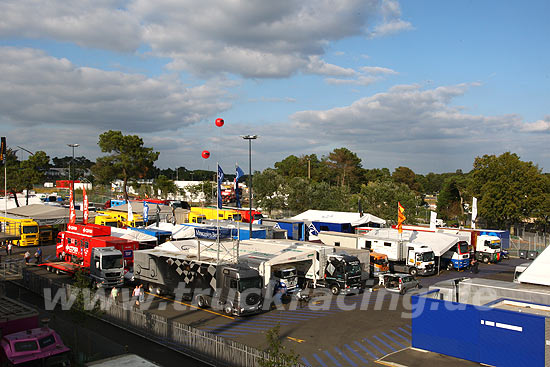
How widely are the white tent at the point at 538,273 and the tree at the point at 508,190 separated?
39.3 m

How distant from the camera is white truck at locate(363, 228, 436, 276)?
3366 centimetres

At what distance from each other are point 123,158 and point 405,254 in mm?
57447

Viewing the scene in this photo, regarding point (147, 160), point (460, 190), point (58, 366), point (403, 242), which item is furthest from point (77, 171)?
point (58, 366)

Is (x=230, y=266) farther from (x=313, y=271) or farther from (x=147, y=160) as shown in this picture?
(x=147, y=160)

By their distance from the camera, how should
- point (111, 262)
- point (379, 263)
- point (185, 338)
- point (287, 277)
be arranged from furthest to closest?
point (379, 263), point (111, 262), point (287, 277), point (185, 338)

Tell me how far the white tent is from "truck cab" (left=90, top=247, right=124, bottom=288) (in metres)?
22.8

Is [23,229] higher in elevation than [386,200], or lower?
lower

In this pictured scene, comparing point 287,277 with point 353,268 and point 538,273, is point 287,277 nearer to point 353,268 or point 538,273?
point 353,268

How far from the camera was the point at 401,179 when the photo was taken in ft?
431

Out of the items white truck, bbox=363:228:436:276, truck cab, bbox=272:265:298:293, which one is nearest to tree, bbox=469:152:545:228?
white truck, bbox=363:228:436:276

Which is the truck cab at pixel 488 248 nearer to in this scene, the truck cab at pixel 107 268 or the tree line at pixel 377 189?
the tree line at pixel 377 189

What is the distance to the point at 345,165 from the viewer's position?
116m

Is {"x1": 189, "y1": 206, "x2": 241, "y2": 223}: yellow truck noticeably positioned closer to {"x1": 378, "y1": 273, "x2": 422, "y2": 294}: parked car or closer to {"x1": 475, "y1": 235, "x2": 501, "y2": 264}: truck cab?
{"x1": 378, "y1": 273, "x2": 422, "y2": 294}: parked car

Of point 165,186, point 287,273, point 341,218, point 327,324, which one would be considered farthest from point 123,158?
point 327,324
